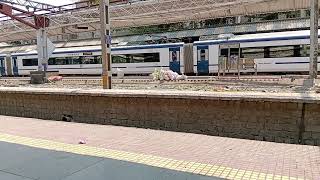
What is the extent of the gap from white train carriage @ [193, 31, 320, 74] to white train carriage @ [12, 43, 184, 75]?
2427 millimetres

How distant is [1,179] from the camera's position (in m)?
5.19

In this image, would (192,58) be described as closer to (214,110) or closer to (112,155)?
(214,110)

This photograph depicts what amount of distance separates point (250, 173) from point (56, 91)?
21.5ft

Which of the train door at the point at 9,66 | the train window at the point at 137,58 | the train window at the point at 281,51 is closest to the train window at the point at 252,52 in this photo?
the train window at the point at 281,51

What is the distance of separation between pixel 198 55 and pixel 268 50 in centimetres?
487

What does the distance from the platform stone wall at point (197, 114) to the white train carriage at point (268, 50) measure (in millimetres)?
12658

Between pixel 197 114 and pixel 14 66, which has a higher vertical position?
pixel 14 66

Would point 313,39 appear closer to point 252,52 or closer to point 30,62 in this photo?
point 252,52

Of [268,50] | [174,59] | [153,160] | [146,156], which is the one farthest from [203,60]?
[153,160]

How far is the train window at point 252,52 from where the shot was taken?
23453 mm

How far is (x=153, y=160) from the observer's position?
5852 mm

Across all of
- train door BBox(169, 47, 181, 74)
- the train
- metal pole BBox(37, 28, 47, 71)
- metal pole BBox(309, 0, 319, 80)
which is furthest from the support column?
metal pole BBox(309, 0, 319, 80)

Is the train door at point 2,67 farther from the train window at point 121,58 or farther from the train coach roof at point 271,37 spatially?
the train coach roof at point 271,37

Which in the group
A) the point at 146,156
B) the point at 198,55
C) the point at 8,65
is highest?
the point at 198,55
